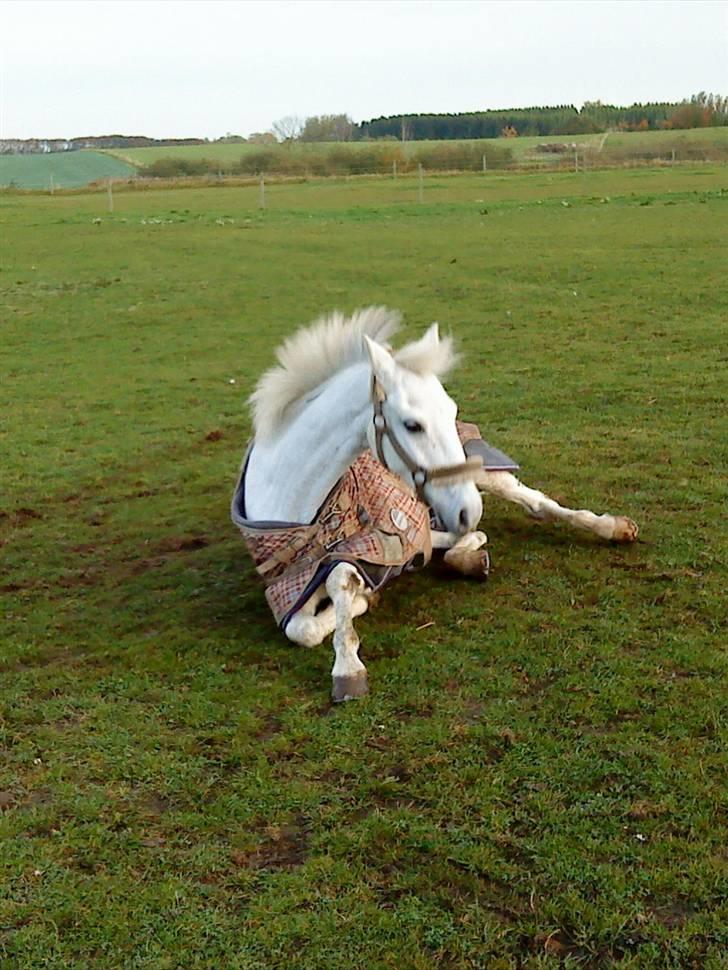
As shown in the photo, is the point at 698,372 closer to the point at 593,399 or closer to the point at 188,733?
the point at 593,399

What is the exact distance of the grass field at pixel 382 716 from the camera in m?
2.96

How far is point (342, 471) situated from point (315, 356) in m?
0.60

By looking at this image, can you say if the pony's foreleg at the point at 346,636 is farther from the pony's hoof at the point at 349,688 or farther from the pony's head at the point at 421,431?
the pony's head at the point at 421,431

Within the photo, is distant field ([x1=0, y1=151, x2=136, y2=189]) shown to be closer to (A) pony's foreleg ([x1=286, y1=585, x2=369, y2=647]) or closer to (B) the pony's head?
(A) pony's foreleg ([x1=286, y1=585, x2=369, y2=647])

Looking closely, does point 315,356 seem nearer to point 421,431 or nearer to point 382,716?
point 421,431

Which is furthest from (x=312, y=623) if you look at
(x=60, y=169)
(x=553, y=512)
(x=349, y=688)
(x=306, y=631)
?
(x=60, y=169)

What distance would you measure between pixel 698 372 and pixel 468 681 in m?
6.42

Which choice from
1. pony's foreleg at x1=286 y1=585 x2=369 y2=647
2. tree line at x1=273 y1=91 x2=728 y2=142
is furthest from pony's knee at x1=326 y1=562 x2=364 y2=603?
tree line at x1=273 y1=91 x2=728 y2=142

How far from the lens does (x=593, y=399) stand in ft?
30.3

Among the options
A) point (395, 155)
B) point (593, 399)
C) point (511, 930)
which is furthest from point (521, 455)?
point (395, 155)

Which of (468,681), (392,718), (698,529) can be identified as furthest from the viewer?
(698,529)

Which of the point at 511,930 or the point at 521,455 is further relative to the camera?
the point at 521,455

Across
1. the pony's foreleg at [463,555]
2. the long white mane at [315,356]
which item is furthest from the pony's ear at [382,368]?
the pony's foreleg at [463,555]

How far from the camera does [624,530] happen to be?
5.75 m
